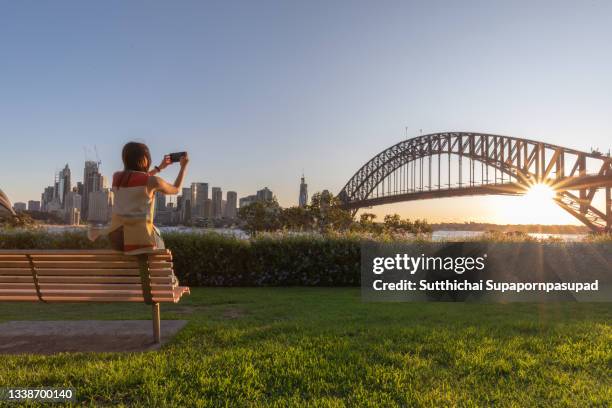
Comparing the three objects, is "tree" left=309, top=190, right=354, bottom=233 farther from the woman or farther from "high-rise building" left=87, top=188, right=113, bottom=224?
the woman

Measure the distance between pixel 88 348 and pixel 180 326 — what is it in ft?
3.12

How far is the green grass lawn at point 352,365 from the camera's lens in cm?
286

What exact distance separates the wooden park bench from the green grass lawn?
0.49 meters

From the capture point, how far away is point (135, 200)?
11.9ft

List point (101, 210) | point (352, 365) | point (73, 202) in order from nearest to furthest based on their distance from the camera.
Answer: point (352, 365) < point (101, 210) < point (73, 202)

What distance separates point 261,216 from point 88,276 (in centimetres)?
3250

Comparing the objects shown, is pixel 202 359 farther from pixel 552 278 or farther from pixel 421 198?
pixel 421 198

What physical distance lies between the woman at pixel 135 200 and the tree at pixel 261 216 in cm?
3158

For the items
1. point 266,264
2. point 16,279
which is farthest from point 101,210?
point 16,279

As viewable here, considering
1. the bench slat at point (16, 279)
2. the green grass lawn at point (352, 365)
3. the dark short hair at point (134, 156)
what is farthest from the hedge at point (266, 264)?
the dark short hair at point (134, 156)

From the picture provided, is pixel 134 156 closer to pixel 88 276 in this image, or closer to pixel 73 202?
pixel 88 276

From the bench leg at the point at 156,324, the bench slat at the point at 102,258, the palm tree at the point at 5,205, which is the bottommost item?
the bench leg at the point at 156,324

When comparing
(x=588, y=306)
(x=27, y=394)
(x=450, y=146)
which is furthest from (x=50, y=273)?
(x=450, y=146)

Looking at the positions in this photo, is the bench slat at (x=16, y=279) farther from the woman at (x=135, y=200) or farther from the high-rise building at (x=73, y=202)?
the high-rise building at (x=73, y=202)
